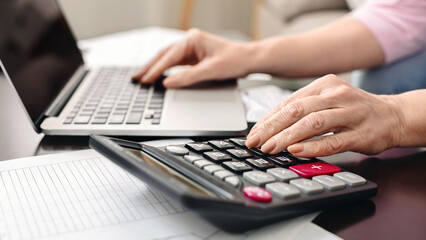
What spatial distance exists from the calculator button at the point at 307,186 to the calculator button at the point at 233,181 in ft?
0.14

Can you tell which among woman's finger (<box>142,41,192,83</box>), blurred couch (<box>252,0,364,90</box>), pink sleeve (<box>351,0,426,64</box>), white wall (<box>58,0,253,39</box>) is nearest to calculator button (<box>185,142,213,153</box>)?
woman's finger (<box>142,41,192,83</box>)

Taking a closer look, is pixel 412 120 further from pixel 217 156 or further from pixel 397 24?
pixel 397 24

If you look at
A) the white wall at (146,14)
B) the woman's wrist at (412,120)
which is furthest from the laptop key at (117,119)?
the white wall at (146,14)

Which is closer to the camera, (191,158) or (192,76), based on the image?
(191,158)

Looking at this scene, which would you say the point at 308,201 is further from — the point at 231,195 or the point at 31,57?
the point at 31,57

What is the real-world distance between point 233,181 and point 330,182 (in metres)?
0.08

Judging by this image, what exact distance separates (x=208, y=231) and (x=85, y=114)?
0.91 ft

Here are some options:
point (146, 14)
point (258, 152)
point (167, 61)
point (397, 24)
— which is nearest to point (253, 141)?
point (258, 152)

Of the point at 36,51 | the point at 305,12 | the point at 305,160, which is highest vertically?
the point at 36,51

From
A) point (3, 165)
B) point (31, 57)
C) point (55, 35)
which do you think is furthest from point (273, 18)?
point (3, 165)

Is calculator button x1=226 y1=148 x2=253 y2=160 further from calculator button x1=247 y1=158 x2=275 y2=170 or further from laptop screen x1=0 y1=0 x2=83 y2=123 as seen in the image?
laptop screen x1=0 y1=0 x2=83 y2=123

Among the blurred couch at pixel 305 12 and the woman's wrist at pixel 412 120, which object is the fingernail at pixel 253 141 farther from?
the blurred couch at pixel 305 12

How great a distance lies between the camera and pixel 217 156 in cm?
38

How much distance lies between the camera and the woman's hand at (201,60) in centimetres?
66
